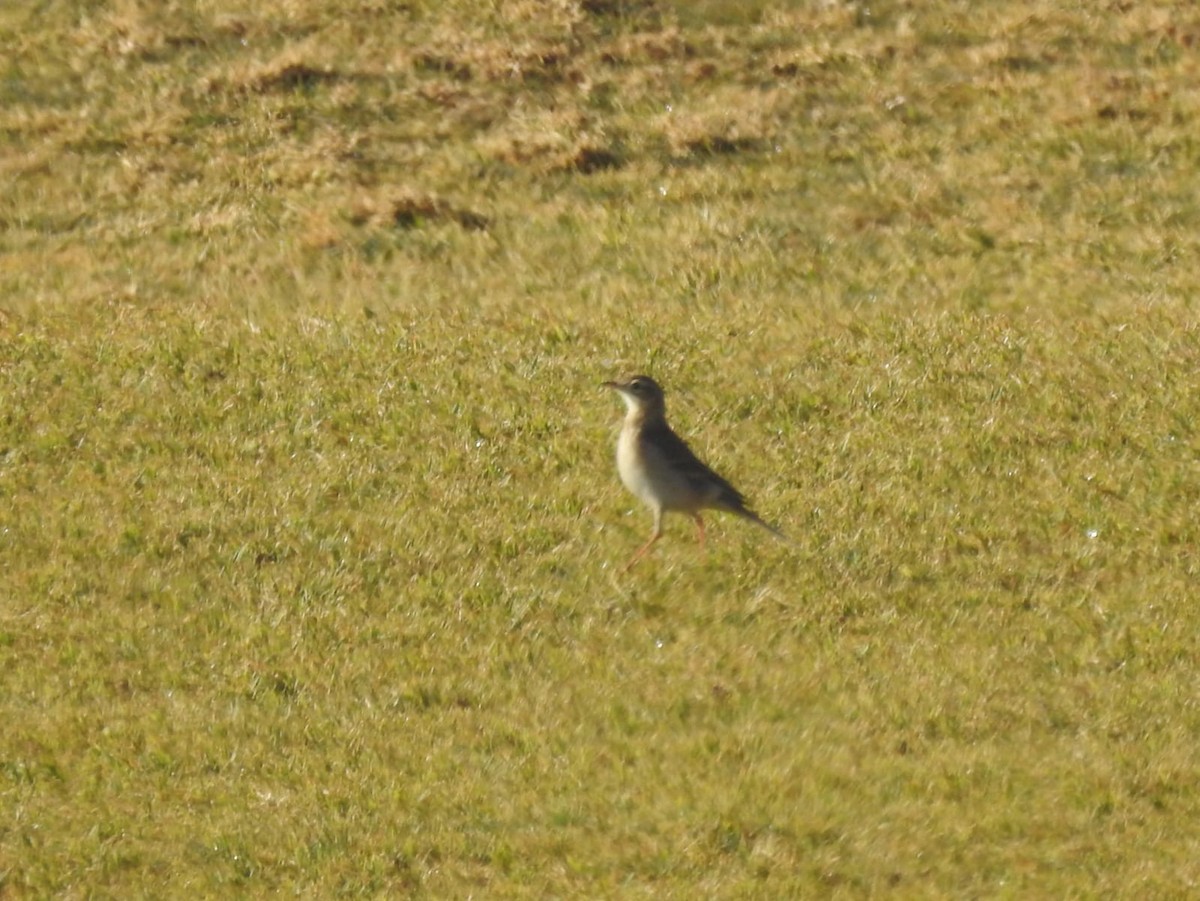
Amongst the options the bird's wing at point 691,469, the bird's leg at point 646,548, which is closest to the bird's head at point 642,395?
the bird's wing at point 691,469

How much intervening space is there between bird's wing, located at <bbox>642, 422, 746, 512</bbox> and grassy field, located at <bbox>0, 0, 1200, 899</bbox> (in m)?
0.55

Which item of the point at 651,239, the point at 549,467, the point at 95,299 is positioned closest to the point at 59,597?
the point at 549,467

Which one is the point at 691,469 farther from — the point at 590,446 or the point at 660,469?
the point at 590,446

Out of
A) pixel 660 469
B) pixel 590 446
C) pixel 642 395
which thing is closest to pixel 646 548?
pixel 660 469

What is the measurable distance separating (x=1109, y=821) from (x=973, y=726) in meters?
0.98

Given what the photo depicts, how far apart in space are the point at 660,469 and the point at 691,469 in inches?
7.0

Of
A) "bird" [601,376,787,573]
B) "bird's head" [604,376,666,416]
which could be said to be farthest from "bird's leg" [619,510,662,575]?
"bird's head" [604,376,666,416]

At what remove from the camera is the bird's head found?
12.1 m

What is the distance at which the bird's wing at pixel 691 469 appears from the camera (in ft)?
38.6

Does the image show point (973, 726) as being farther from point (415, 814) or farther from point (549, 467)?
point (549, 467)

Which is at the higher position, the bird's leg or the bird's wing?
the bird's wing

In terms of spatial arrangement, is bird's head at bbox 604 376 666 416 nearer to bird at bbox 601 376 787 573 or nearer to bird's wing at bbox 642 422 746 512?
bird at bbox 601 376 787 573

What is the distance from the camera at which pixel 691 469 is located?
11.8m

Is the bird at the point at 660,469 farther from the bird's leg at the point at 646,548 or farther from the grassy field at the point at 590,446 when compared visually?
the grassy field at the point at 590,446
